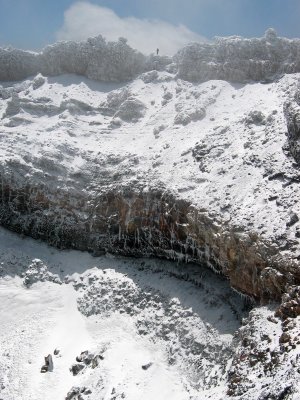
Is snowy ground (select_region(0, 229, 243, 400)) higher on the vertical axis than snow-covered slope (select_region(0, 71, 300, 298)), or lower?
lower

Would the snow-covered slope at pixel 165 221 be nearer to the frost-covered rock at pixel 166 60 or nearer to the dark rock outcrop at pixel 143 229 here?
the dark rock outcrop at pixel 143 229

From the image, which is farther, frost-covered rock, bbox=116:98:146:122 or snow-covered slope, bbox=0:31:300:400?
frost-covered rock, bbox=116:98:146:122

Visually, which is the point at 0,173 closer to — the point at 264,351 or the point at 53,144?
the point at 53,144

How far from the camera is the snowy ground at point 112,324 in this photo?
2097cm

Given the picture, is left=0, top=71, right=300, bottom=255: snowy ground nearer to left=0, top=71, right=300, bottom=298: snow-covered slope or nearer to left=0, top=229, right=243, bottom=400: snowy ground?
left=0, top=71, right=300, bottom=298: snow-covered slope

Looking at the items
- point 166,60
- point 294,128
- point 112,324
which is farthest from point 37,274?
point 166,60

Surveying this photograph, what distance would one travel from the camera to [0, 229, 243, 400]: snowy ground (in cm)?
2097

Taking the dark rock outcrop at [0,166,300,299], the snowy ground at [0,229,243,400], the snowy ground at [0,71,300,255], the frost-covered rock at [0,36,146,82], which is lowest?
the snowy ground at [0,229,243,400]

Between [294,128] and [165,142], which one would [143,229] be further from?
[294,128]

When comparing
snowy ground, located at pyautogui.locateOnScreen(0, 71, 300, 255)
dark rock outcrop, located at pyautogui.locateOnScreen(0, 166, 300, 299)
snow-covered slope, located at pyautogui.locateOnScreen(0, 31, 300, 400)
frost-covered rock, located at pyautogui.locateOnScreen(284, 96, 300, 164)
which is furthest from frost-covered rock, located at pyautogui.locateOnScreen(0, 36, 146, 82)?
frost-covered rock, located at pyautogui.locateOnScreen(284, 96, 300, 164)

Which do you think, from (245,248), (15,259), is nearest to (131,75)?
(15,259)

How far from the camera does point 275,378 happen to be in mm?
14773

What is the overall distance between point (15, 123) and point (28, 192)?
9.73 meters

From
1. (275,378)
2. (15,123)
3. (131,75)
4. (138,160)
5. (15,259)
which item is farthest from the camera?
(131,75)
